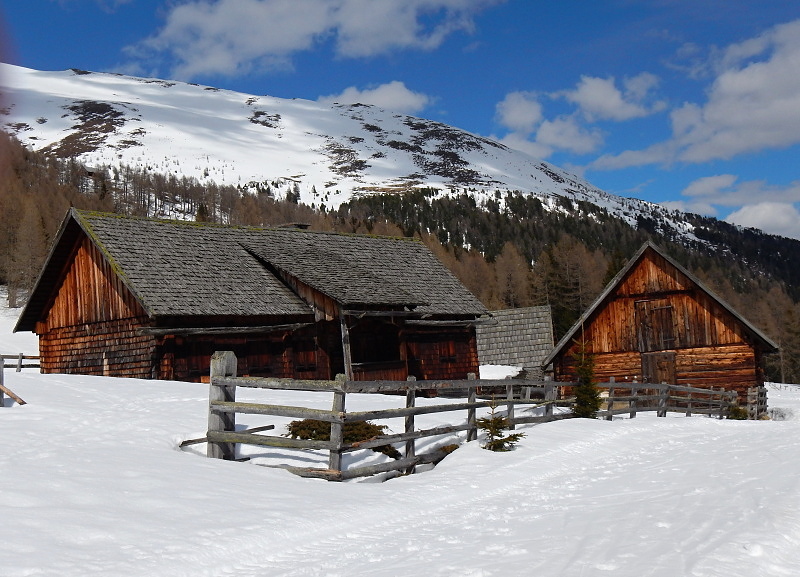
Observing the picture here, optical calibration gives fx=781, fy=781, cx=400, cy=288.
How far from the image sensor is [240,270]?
1104 inches

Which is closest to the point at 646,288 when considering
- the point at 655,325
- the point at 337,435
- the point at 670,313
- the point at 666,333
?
the point at 670,313

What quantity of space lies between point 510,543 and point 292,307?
20.0m

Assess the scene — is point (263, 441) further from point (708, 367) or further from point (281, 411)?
point (708, 367)

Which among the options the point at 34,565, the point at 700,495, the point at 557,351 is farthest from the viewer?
the point at 557,351

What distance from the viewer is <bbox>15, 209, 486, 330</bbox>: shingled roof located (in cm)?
2484

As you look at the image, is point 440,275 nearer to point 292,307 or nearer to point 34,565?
point 292,307

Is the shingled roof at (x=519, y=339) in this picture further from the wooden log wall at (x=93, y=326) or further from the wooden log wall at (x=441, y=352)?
the wooden log wall at (x=93, y=326)

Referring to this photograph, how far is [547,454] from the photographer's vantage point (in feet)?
45.8

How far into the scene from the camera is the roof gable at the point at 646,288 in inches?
1166

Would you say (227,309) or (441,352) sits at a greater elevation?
(227,309)

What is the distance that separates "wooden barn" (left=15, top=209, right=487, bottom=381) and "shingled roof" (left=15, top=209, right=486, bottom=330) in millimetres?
59

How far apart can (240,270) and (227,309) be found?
11.7 ft

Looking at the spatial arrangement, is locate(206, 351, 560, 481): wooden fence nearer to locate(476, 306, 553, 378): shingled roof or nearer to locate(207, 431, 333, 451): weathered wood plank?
locate(207, 431, 333, 451): weathered wood plank

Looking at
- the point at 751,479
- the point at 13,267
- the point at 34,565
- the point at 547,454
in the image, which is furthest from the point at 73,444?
the point at 13,267
